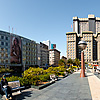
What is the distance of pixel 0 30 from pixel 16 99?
50.2m

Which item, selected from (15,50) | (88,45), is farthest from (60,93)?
(88,45)

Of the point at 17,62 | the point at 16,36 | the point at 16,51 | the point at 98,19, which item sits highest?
the point at 98,19

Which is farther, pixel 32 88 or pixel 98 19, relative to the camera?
pixel 98 19

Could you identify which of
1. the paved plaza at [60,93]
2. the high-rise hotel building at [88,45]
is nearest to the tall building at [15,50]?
the paved plaza at [60,93]

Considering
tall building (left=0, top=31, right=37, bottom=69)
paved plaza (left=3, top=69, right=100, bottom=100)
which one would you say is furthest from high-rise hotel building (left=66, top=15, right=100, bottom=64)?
paved plaza (left=3, top=69, right=100, bottom=100)

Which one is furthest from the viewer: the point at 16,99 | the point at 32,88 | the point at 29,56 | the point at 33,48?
the point at 33,48

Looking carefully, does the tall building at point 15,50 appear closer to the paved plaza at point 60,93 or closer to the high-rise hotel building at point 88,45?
the paved plaza at point 60,93

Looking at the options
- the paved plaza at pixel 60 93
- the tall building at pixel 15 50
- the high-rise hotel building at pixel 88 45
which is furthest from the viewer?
the high-rise hotel building at pixel 88 45

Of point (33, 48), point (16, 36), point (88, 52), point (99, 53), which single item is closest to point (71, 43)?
point (88, 52)

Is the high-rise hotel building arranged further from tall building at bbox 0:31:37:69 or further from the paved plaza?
the paved plaza

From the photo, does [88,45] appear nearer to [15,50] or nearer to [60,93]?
[15,50]

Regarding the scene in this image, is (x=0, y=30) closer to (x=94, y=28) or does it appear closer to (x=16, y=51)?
(x=16, y=51)

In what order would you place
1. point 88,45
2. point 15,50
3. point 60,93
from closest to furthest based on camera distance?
1. point 60,93
2. point 15,50
3. point 88,45

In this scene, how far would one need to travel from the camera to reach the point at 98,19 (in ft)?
569
